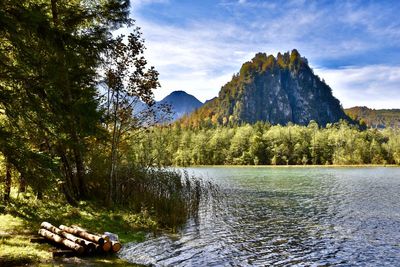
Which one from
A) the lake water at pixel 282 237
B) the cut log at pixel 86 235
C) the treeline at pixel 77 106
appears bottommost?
the lake water at pixel 282 237

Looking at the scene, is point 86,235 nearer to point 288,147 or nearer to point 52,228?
point 52,228

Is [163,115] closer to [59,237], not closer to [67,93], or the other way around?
[67,93]

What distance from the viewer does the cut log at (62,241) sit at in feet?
33.4

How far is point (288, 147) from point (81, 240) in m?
105

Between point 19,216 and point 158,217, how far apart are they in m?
5.53

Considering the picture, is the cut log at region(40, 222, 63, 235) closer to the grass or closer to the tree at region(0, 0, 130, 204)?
the grass

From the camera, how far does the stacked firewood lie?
10.3 meters

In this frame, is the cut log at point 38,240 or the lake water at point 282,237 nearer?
the cut log at point 38,240

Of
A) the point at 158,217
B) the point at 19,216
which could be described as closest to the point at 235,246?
the point at 158,217

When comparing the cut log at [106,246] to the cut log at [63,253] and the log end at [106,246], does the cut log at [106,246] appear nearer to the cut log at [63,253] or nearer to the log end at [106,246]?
the log end at [106,246]

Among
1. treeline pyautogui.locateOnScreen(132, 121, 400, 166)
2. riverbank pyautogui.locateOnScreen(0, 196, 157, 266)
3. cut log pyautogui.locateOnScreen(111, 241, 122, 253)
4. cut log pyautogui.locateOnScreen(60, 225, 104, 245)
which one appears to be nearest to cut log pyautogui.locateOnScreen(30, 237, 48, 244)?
riverbank pyautogui.locateOnScreen(0, 196, 157, 266)

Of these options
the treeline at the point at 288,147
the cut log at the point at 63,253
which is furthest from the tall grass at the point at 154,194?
the treeline at the point at 288,147

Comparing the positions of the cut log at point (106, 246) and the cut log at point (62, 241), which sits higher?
the cut log at point (62, 241)

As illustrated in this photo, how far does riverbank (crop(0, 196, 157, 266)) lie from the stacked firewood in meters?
0.34
